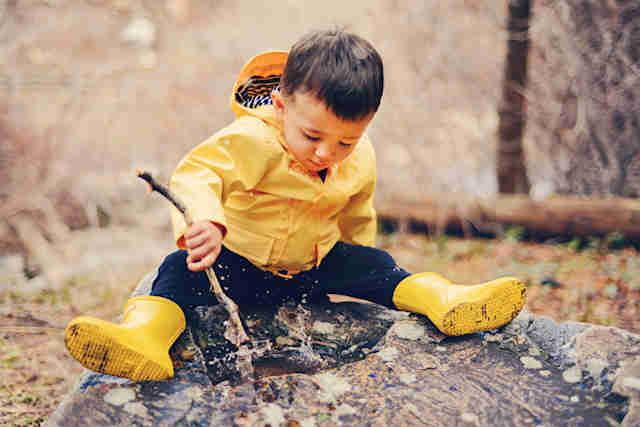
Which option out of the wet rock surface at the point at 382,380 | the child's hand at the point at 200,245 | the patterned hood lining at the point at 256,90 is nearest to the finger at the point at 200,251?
the child's hand at the point at 200,245

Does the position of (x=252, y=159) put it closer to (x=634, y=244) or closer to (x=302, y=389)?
(x=302, y=389)

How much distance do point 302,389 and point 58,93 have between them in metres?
4.11

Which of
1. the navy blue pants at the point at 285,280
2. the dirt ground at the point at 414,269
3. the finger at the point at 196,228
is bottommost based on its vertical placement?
the dirt ground at the point at 414,269

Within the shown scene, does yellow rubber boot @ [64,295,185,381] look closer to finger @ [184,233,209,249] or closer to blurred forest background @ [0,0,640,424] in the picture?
finger @ [184,233,209,249]

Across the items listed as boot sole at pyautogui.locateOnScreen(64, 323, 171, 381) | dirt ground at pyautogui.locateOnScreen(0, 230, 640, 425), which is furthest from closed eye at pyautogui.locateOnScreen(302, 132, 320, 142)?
dirt ground at pyautogui.locateOnScreen(0, 230, 640, 425)

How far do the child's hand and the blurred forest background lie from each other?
6.20 feet

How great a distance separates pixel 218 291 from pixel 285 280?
49cm

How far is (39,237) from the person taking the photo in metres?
4.24

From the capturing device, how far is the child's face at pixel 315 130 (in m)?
1.78

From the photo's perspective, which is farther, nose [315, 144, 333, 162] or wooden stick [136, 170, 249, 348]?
nose [315, 144, 333, 162]

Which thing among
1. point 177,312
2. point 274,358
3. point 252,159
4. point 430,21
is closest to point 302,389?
point 274,358

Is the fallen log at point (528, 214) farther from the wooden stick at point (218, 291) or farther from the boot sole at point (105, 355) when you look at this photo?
the boot sole at point (105, 355)

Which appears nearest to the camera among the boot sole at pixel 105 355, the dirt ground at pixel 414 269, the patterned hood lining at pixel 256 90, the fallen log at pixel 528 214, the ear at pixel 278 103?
the boot sole at pixel 105 355

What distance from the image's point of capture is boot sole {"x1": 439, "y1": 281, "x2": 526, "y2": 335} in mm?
1917
